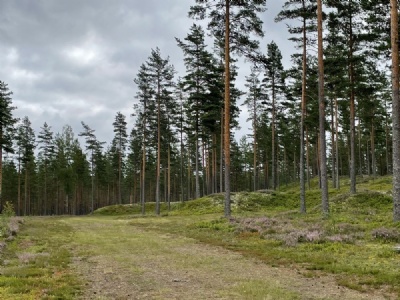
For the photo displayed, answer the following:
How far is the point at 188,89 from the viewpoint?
4397 centimetres

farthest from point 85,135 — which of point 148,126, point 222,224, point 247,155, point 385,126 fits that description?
point 385,126

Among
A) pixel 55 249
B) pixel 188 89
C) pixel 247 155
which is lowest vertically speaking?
pixel 55 249

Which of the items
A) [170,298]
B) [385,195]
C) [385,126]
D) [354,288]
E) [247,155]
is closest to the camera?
[170,298]

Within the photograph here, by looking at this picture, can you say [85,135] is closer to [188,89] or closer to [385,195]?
[188,89]

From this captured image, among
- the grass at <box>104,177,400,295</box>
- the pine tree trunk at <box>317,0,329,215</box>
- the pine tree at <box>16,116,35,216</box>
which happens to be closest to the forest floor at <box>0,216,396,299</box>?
the grass at <box>104,177,400,295</box>

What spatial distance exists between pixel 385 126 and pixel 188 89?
129 feet

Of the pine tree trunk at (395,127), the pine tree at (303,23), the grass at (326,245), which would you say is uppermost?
the pine tree at (303,23)

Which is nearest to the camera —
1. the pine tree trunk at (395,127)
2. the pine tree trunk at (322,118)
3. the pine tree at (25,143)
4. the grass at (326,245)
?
the grass at (326,245)

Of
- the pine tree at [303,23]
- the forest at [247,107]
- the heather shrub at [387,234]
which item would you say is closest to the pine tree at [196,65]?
the forest at [247,107]

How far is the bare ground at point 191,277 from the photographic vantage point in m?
7.31

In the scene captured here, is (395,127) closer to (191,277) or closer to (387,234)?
(387,234)

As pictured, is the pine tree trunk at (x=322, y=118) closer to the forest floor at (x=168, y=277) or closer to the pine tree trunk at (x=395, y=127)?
the pine tree trunk at (x=395, y=127)

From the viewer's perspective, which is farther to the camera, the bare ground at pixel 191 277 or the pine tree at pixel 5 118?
the pine tree at pixel 5 118

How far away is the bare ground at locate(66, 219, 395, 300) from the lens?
7.31 meters
